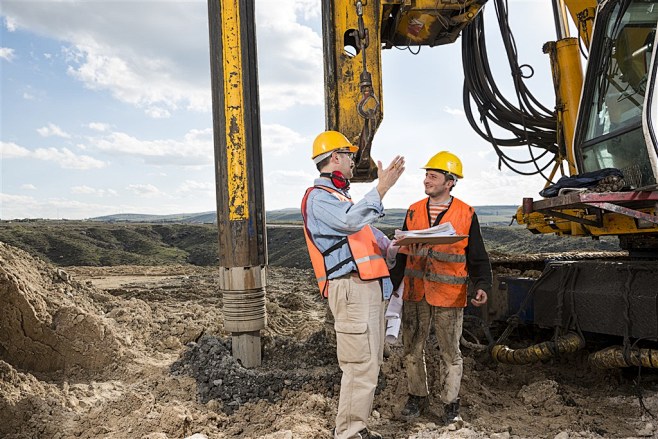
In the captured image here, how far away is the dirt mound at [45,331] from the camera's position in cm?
469

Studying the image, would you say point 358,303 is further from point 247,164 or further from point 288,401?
point 247,164

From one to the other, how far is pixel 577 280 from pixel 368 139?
2.14m

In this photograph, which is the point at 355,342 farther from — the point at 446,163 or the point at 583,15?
the point at 583,15

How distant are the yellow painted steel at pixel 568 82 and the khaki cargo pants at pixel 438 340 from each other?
3201mm

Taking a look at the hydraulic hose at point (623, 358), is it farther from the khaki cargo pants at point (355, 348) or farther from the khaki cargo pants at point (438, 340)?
the khaki cargo pants at point (355, 348)

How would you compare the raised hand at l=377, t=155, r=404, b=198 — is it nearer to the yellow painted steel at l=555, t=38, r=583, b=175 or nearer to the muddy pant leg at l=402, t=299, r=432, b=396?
the muddy pant leg at l=402, t=299, r=432, b=396

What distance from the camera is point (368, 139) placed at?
15.1ft

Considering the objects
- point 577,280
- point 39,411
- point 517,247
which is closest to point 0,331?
point 39,411

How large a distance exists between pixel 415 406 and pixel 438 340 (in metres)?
0.48

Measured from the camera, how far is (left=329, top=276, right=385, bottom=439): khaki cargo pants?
10.9 feet

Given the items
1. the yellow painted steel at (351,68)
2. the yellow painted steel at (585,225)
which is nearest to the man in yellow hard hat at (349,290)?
the yellow painted steel at (351,68)

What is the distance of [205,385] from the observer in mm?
4258

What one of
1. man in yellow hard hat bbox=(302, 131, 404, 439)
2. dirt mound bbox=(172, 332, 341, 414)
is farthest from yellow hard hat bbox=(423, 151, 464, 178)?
dirt mound bbox=(172, 332, 341, 414)

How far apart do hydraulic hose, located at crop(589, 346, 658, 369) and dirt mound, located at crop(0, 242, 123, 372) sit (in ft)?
12.5
